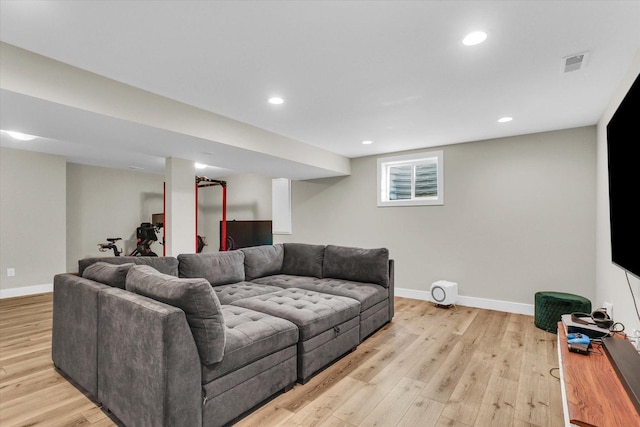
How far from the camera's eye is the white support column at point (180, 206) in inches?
163

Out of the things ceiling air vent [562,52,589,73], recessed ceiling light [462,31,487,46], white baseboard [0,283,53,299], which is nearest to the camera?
recessed ceiling light [462,31,487,46]

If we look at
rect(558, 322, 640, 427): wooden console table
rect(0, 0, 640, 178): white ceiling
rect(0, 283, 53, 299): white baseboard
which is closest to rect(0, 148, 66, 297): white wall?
rect(0, 283, 53, 299): white baseboard

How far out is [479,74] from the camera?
2.44m

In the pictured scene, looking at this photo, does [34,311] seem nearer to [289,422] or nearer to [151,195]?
[151,195]

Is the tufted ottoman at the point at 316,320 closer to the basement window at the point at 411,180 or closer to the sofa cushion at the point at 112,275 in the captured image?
the sofa cushion at the point at 112,275

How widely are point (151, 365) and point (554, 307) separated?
12.7ft

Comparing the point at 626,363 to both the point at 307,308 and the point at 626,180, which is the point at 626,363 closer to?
the point at 626,180

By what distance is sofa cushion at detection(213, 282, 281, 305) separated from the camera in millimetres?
2980

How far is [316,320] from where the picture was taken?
2.44m

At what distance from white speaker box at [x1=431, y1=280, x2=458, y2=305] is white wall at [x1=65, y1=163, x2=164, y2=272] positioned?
22.1 feet

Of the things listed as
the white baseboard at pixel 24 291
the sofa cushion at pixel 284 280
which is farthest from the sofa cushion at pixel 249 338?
the white baseboard at pixel 24 291

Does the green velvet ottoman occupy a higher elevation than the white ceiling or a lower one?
lower

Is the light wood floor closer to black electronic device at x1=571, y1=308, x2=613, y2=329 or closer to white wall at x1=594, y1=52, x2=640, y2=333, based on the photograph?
black electronic device at x1=571, y1=308, x2=613, y2=329

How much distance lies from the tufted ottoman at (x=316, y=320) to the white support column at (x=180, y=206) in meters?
1.86
